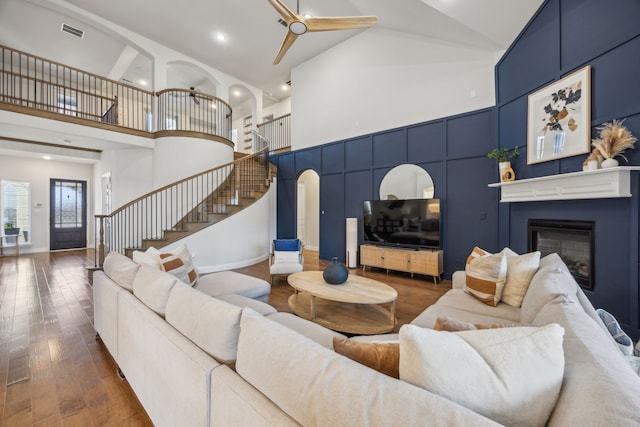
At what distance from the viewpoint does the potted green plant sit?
3791mm

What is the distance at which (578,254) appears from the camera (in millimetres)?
3158

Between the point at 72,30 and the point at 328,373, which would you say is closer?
the point at 328,373

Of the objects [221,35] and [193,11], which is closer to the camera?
[193,11]

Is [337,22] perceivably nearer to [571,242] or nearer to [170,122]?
[571,242]

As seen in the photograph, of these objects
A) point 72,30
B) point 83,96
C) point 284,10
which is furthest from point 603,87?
point 83,96

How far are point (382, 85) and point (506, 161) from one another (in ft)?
9.90

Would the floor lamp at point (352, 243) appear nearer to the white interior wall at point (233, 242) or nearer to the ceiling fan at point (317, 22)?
the white interior wall at point (233, 242)

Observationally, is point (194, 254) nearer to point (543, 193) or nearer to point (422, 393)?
point (422, 393)

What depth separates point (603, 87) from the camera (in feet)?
9.23

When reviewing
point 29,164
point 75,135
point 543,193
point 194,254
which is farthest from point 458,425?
point 29,164

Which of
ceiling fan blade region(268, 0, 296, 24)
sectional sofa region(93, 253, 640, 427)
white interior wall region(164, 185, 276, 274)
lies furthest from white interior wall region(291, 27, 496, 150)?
sectional sofa region(93, 253, 640, 427)

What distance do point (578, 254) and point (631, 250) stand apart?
22.1 inches

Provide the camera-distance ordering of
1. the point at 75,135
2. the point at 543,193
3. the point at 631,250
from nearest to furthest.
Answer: the point at 631,250 → the point at 543,193 → the point at 75,135

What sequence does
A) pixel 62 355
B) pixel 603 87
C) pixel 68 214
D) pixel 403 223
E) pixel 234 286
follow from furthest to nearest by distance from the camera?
1. pixel 68 214
2. pixel 403 223
3. pixel 603 87
4. pixel 234 286
5. pixel 62 355
